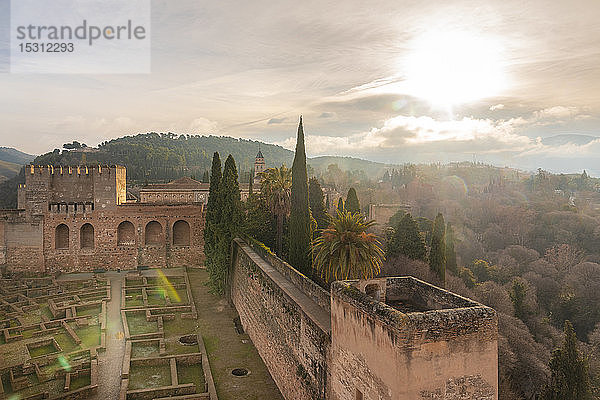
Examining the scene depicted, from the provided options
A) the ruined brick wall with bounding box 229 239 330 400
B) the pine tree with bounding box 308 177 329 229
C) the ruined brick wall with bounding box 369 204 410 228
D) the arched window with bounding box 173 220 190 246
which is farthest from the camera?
the ruined brick wall with bounding box 369 204 410 228

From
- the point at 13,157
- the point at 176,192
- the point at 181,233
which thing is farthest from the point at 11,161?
the point at 181,233

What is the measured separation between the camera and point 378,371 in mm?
7168

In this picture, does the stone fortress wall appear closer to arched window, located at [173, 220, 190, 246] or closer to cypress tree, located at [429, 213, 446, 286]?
cypress tree, located at [429, 213, 446, 286]

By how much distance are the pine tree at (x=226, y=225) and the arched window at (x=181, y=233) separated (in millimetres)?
6663

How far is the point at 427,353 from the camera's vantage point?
21.8 feet

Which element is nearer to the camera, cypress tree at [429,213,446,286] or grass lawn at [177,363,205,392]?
grass lawn at [177,363,205,392]

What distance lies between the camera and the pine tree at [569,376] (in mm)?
14383

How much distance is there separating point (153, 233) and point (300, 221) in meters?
14.5

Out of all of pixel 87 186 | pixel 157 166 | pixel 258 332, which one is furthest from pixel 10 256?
pixel 157 166

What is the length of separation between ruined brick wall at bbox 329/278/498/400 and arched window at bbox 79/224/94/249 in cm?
2491

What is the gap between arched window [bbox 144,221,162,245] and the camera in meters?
29.2

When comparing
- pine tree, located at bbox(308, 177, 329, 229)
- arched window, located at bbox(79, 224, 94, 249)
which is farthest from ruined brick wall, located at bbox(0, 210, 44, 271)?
pine tree, located at bbox(308, 177, 329, 229)

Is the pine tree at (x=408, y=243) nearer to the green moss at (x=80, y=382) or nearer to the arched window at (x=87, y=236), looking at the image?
the arched window at (x=87, y=236)

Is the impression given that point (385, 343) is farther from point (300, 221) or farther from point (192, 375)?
point (300, 221)
